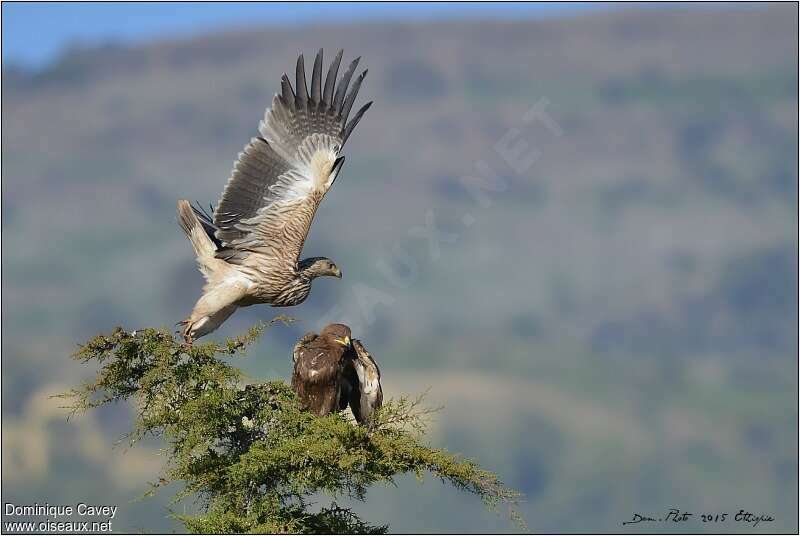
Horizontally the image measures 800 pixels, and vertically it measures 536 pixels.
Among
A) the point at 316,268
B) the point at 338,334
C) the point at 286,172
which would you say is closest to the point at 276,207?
the point at 286,172

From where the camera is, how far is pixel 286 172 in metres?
14.7

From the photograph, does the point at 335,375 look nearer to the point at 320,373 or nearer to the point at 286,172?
the point at 320,373

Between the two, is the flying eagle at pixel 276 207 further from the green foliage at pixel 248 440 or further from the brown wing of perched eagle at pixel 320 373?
the green foliage at pixel 248 440

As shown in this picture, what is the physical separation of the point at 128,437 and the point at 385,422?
1.78 meters

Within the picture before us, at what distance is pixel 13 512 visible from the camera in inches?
405

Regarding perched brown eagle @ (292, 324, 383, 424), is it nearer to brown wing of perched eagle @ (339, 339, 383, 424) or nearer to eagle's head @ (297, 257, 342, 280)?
brown wing of perched eagle @ (339, 339, 383, 424)

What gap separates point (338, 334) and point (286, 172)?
3140mm

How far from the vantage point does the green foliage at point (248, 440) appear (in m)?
9.98

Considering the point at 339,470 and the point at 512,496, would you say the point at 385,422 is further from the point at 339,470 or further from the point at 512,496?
the point at 512,496

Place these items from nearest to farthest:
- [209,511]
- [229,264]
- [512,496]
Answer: [512,496] → [209,511] → [229,264]

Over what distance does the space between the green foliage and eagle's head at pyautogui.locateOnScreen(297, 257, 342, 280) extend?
3890mm

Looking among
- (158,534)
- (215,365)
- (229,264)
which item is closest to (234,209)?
(229,264)

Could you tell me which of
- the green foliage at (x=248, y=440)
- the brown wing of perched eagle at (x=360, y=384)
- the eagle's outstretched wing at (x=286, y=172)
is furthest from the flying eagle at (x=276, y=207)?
the green foliage at (x=248, y=440)

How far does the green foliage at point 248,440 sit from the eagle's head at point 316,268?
12.8 feet
